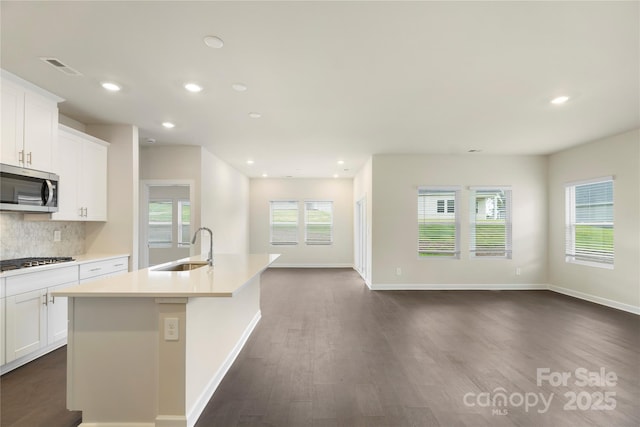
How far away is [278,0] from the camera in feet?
5.98

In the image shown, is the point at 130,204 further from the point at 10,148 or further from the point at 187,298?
the point at 187,298

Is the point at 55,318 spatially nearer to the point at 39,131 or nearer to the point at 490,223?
the point at 39,131

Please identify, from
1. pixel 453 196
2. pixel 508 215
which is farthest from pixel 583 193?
pixel 453 196

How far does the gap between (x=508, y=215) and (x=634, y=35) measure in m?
4.35

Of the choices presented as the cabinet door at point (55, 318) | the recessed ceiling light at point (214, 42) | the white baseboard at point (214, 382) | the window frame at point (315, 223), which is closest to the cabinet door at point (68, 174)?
the cabinet door at point (55, 318)

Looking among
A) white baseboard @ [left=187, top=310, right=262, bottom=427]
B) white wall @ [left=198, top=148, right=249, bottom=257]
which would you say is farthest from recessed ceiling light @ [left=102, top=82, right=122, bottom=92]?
white baseboard @ [left=187, top=310, right=262, bottom=427]

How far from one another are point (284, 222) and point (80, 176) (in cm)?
568

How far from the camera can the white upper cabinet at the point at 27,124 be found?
270cm

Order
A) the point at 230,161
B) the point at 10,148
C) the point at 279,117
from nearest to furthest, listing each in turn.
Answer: the point at 10,148 < the point at 279,117 < the point at 230,161

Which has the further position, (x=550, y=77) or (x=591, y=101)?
(x=591, y=101)

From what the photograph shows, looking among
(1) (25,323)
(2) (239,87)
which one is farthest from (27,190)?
(2) (239,87)

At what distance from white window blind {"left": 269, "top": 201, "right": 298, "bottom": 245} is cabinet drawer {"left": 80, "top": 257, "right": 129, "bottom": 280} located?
16.7ft

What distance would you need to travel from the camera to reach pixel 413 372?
2.65 m

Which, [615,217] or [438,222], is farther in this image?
[438,222]
